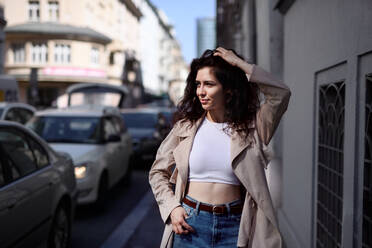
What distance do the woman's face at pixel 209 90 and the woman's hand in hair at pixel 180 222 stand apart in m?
0.54

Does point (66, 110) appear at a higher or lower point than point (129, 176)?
higher

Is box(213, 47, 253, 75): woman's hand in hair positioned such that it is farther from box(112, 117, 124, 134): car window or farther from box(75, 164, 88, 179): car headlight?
box(112, 117, 124, 134): car window

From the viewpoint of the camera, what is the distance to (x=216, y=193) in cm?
226

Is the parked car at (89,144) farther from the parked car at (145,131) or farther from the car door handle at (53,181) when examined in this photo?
the parked car at (145,131)

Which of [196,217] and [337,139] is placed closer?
[196,217]

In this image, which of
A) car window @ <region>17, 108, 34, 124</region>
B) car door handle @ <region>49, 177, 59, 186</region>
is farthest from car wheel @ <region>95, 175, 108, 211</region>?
car window @ <region>17, 108, 34, 124</region>

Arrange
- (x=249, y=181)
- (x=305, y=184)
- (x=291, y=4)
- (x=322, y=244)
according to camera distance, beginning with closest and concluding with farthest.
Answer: (x=249, y=181) → (x=322, y=244) → (x=305, y=184) → (x=291, y=4)

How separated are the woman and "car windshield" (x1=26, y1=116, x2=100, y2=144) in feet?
18.4

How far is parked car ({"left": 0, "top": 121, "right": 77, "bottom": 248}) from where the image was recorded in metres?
3.47

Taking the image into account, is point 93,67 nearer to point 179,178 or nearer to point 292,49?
point 292,49

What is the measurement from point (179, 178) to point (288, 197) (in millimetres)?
3708

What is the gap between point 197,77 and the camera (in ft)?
7.76

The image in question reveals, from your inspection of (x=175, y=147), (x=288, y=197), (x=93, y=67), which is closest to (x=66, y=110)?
(x=288, y=197)

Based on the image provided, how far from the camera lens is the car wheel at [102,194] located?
7.07 meters
